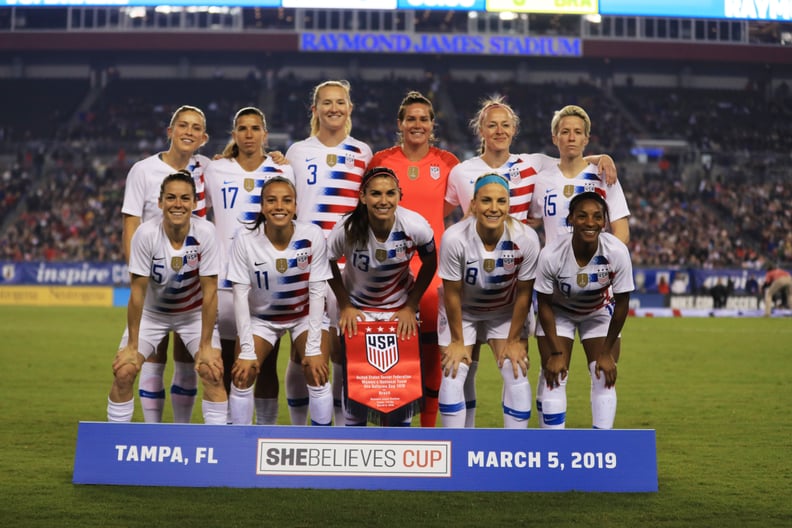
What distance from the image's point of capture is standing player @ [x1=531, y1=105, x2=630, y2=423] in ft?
20.8

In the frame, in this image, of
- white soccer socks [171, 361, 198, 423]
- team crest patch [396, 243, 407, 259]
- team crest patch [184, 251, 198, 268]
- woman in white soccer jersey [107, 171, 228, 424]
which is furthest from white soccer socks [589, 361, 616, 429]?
white soccer socks [171, 361, 198, 423]

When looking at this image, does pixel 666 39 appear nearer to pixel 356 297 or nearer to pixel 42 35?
pixel 42 35

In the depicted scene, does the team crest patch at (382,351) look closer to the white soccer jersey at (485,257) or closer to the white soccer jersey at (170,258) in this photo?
the white soccer jersey at (485,257)

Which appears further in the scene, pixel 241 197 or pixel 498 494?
pixel 241 197

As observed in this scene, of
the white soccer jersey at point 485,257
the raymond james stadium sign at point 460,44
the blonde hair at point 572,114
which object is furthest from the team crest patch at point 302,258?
the raymond james stadium sign at point 460,44

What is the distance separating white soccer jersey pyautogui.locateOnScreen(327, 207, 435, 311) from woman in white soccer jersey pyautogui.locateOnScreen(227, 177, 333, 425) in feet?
0.56

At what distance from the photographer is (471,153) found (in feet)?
119

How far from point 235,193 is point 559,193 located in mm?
2106

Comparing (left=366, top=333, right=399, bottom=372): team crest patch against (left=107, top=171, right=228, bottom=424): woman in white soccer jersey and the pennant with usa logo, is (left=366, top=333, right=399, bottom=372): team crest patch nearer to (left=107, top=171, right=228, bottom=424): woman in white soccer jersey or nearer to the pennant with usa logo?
the pennant with usa logo

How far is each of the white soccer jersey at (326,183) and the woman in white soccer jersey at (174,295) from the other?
0.76 metres

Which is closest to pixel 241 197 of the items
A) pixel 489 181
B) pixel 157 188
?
pixel 157 188

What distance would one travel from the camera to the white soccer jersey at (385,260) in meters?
5.98

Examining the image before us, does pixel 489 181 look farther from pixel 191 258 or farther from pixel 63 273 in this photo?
pixel 63 273

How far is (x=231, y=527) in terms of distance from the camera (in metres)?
4.61
